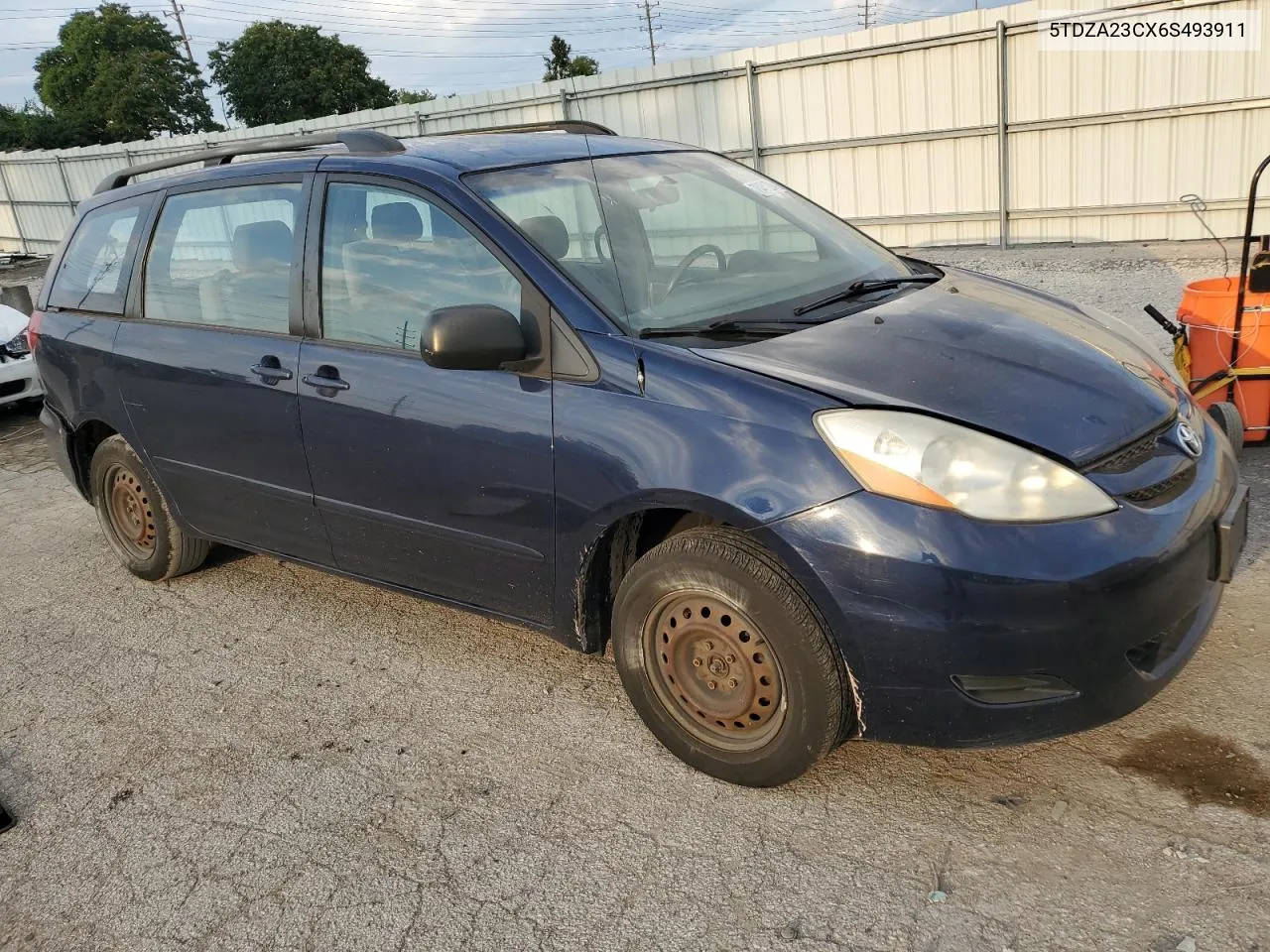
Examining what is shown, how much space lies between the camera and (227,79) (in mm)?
63969

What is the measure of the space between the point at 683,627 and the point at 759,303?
3.51 feet

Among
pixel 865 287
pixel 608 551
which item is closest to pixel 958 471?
pixel 608 551

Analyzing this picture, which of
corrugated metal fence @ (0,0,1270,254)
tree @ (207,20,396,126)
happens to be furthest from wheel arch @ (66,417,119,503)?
tree @ (207,20,396,126)

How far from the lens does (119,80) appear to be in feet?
194

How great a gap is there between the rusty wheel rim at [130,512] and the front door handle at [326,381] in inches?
60.9

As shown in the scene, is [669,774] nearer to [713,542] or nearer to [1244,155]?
[713,542]

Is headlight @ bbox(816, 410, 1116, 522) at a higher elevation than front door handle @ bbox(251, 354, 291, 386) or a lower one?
lower

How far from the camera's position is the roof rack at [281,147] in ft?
12.2

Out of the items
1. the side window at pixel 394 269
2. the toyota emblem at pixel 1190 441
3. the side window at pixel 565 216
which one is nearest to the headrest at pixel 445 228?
the side window at pixel 394 269

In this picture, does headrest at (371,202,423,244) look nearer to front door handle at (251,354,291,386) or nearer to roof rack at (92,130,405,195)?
roof rack at (92,130,405,195)

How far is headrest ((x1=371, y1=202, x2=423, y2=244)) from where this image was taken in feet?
11.2

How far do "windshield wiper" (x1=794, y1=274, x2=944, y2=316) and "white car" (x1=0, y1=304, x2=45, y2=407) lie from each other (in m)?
7.52

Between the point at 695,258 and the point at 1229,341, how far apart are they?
9.32ft

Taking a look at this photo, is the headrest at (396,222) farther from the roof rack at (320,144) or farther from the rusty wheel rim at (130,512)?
the rusty wheel rim at (130,512)
